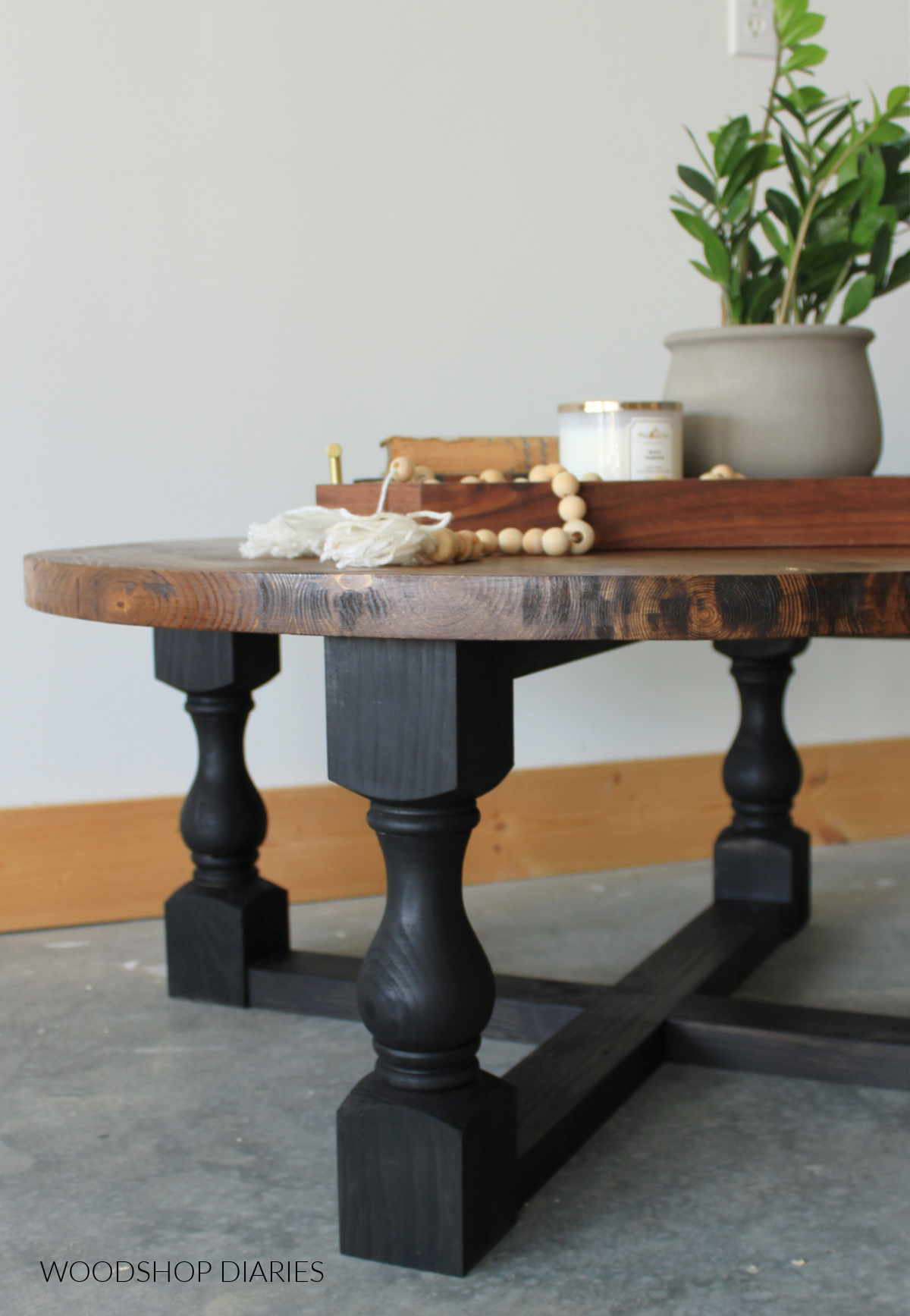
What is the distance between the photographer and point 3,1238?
960mm

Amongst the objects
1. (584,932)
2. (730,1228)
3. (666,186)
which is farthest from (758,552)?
(666,186)

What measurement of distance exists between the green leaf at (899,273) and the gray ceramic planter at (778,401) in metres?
0.11

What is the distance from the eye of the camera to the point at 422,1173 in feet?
2.93

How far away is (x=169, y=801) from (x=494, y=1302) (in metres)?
1.05

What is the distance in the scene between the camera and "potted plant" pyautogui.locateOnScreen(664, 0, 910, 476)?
3.93ft

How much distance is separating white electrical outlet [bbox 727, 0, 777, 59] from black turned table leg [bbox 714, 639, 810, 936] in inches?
39.5

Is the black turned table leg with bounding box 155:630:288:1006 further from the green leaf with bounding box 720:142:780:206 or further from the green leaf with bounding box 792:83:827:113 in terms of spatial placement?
the green leaf with bounding box 792:83:827:113

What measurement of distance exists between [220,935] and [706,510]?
0.73 meters

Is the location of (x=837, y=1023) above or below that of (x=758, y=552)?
below

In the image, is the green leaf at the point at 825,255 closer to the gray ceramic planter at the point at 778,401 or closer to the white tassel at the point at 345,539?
the gray ceramic planter at the point at 778,401

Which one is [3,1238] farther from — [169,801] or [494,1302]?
[169,801]

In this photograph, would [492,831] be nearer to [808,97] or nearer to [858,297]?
[858,297]

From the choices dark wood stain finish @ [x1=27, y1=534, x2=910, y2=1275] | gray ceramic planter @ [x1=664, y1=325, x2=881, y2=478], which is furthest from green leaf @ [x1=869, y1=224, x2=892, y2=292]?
dark wood stain finish @ [x1=27, y1=534, x2=910, y2=1275]

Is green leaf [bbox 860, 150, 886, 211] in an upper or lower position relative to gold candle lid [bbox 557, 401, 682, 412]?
upper
